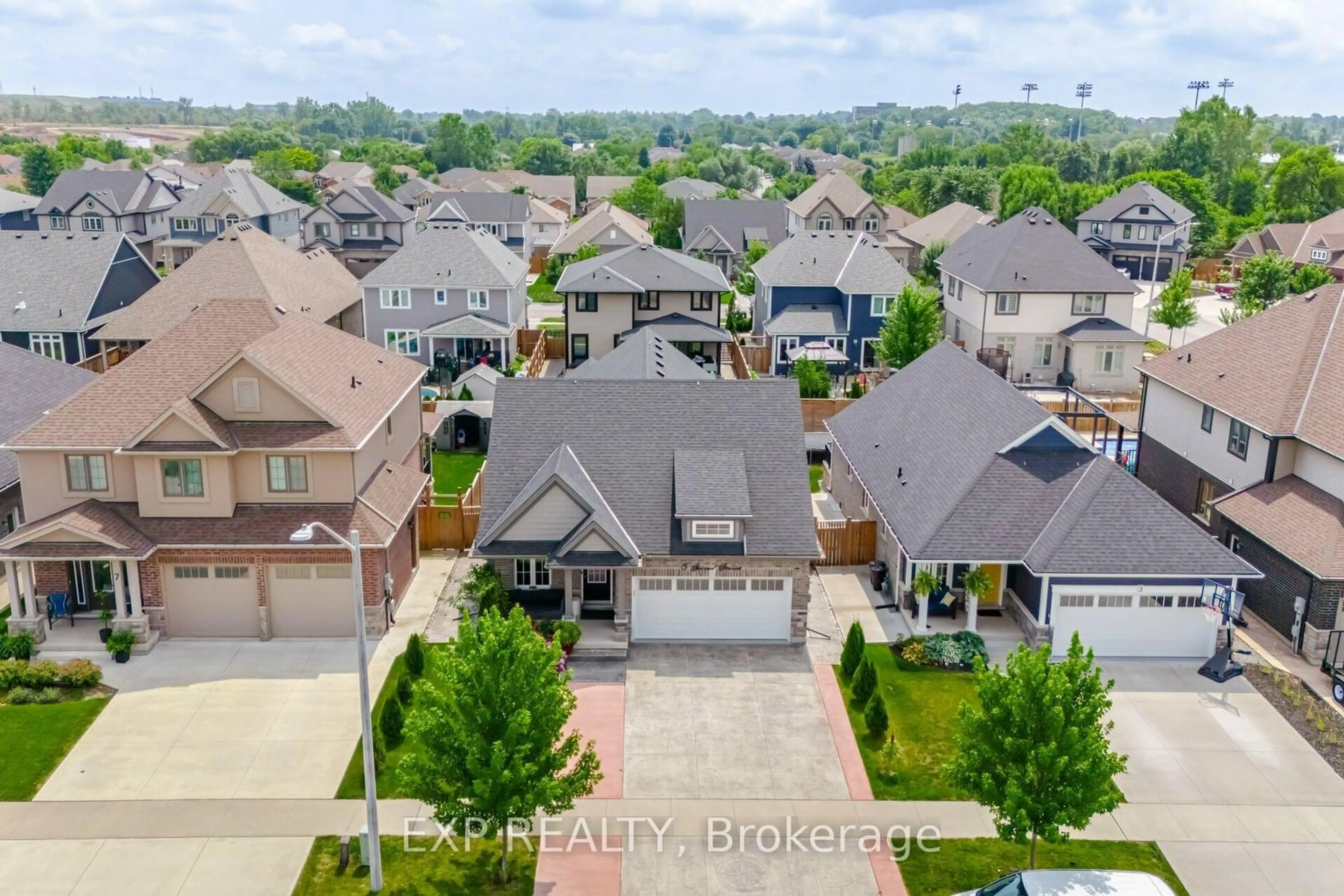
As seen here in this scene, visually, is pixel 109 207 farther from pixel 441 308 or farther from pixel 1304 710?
pixel 1304 710

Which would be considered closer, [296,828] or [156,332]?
[296,828]

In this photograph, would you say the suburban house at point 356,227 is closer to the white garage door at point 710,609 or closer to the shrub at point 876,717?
the white garage door at point 710,609

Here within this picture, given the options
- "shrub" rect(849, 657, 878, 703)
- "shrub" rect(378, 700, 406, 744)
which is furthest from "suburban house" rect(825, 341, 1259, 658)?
"shrub" rect(378, 700, 406, 744)

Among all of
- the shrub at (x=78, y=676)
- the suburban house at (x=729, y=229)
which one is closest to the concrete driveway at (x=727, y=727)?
the shrub at (x=78, y=676)

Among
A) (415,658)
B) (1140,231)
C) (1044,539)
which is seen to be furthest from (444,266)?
(1140,231)

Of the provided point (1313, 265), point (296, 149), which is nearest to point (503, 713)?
point (1313, 265)

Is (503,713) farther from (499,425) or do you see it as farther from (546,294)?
(546,294)
